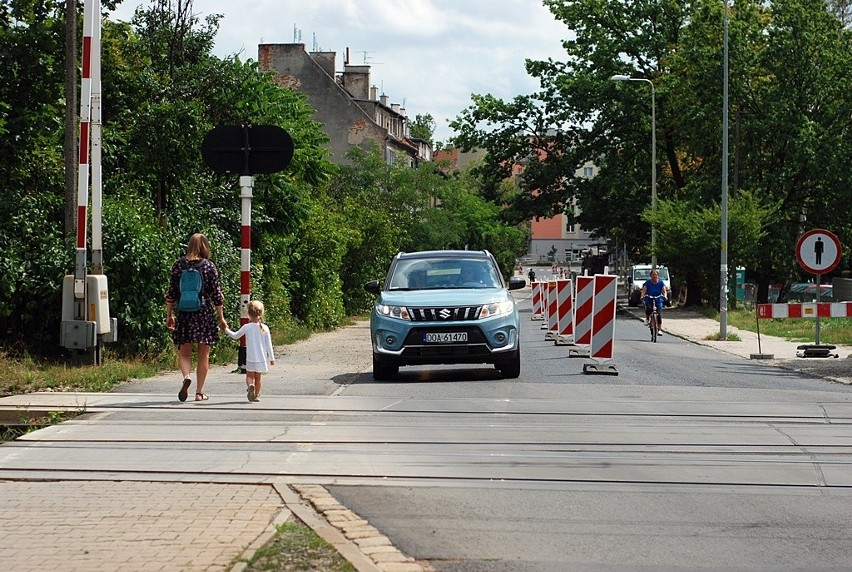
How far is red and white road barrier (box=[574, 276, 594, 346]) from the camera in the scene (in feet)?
64.3

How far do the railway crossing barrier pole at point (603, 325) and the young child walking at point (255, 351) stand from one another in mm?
6204

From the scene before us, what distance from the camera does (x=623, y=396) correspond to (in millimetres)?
13914

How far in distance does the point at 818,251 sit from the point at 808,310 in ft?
3.67

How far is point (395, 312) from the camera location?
54.3 feet

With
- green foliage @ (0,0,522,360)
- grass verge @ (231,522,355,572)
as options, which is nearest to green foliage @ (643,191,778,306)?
green foliage @ (0,0,522,360)

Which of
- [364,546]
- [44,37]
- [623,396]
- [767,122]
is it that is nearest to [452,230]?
[767,122]

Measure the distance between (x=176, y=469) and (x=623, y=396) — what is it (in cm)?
638

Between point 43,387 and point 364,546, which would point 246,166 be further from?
point 364,546

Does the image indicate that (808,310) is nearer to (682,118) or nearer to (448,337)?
(448,337)

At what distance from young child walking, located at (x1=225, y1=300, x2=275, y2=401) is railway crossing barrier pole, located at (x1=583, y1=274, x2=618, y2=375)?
6.20 m

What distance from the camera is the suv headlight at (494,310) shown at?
1648cm

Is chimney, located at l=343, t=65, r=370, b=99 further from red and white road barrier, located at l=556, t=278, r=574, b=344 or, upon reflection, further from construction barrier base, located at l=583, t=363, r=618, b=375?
construction barrier base, located at l=583, t=363, r=618, b=375

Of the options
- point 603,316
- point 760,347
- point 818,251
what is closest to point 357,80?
point 760,347

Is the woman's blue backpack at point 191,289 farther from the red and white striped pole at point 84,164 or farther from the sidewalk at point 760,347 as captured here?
the sidewalk at point 760,347
